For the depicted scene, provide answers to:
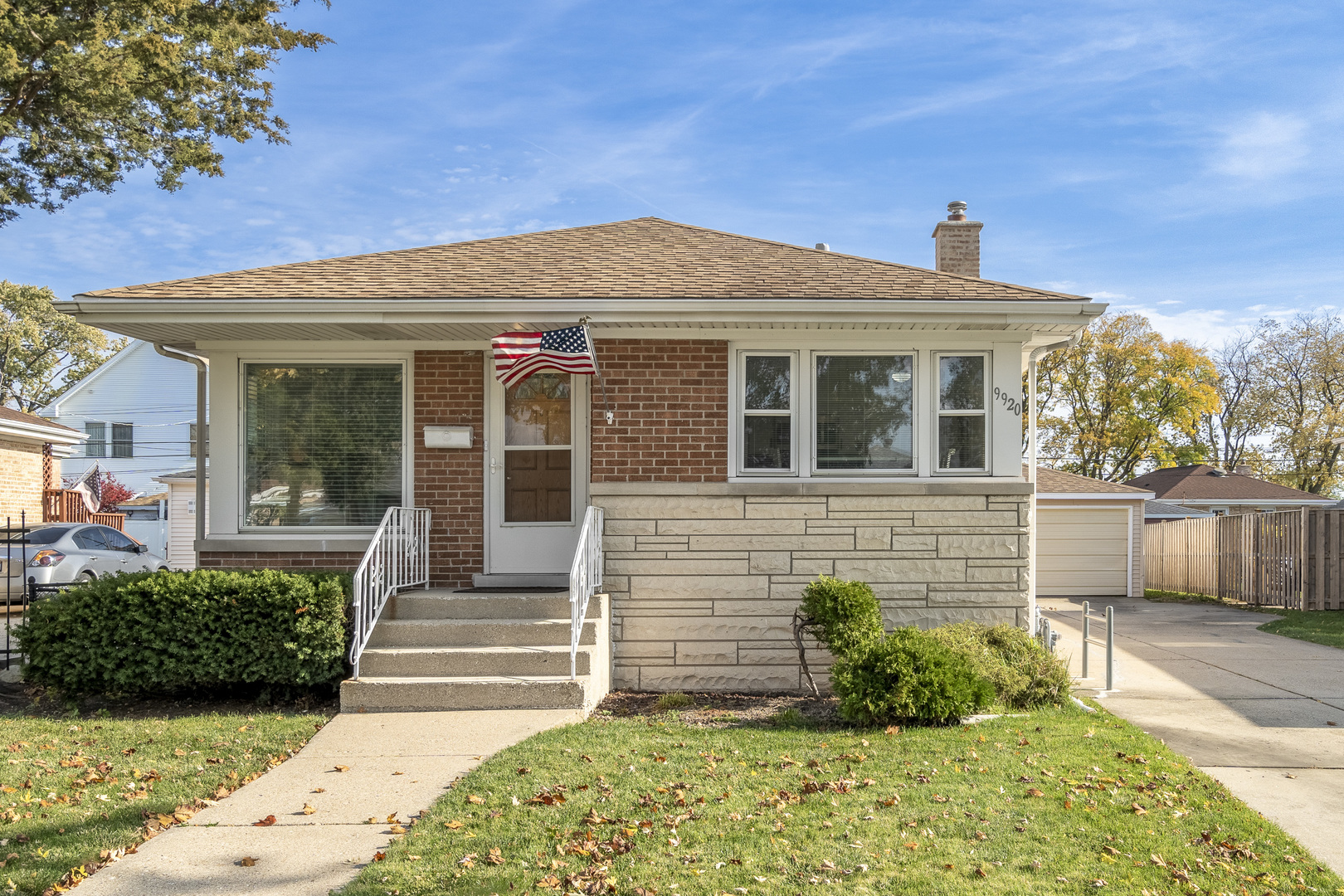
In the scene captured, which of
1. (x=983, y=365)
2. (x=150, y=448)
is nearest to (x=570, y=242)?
(x=983, y=365)

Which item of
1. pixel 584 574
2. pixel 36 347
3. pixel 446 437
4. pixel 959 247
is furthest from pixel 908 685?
pixel 36 347

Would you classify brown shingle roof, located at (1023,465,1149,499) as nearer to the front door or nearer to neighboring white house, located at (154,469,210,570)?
the front door

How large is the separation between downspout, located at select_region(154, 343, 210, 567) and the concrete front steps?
88.7 inches

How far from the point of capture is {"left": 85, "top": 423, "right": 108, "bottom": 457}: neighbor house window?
30.4 m

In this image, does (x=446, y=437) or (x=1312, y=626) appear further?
(x=1312, y=626)

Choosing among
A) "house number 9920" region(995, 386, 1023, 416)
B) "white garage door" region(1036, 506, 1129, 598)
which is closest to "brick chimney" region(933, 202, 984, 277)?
"house number 9920" region(995, 386, 1023, 416)

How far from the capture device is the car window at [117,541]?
1562 cm

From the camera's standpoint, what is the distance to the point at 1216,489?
29.4 m

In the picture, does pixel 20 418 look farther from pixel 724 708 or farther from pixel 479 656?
pixel 724 708

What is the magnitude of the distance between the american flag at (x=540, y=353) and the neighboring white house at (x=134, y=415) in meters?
26.3

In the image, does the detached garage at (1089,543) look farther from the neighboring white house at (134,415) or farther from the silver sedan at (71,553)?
the neighboring white house at (134,415)

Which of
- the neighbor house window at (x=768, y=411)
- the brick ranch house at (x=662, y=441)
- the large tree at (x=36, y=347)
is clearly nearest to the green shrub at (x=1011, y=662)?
the brick ranch house at (x=662, y=441)

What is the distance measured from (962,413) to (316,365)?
5956 millimetres

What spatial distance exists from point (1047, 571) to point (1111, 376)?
53.2 ft
